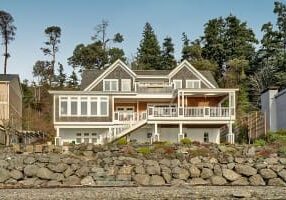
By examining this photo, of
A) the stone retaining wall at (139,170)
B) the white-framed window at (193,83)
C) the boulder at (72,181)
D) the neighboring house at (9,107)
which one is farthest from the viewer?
the white-framed window at (193,83)

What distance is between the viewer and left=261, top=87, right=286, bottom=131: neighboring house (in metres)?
38.3

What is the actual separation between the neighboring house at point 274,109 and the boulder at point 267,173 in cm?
997

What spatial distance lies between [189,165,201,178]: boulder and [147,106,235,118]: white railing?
961 cm

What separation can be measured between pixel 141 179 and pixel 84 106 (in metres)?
12.8

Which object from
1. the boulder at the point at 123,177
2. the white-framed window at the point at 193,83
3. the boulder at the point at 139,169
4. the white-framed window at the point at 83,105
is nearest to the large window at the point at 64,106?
the white-framed window at the point at 83,105

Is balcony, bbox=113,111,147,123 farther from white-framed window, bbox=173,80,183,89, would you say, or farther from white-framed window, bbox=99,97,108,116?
white-framed window, bbox=173,80,183,89

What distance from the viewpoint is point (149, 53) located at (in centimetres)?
7206

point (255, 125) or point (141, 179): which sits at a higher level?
point (255, 125)

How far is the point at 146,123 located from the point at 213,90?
5.84 m

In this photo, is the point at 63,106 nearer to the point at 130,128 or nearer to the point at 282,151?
the point at 130,128

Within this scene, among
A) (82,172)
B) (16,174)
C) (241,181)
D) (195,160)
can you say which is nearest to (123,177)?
(82,172)

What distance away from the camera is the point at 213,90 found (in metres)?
39.9

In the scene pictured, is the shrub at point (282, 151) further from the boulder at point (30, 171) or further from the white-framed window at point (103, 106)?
→ the white-framed window at point (103, 106)

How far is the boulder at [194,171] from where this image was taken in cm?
2873
